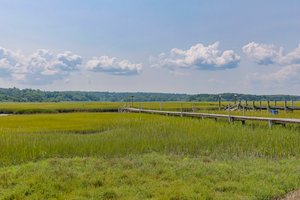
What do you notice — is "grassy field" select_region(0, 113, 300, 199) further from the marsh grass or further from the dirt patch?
the dirt patch

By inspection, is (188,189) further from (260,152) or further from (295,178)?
(260,152)

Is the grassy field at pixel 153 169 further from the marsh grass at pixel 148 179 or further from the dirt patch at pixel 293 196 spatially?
the dirt patch at pixel 293 196

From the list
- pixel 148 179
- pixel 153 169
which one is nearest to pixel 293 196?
pixel 148 179

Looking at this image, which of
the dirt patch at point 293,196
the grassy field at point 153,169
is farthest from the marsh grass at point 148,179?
the dirt patch at point 293,196

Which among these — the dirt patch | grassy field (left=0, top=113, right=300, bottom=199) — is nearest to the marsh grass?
grassy field (left=0, top=113, right=300, bottom=199)

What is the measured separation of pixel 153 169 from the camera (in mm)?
12688

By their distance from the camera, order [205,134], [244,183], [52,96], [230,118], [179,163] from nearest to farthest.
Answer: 1. [244,183]
2. [179,163]
3. [205,134]
4. [230,118]
5. [52,96]

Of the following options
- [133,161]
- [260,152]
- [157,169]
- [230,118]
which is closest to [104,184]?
[157,169]

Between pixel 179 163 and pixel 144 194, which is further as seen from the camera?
pixel 179 163

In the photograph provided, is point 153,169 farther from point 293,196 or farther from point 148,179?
point 293,196

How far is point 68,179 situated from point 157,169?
2885mm

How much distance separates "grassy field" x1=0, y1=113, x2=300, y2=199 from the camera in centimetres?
1014

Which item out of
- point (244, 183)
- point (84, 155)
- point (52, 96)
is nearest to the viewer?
point (244, 183)

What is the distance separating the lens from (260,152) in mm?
17234
